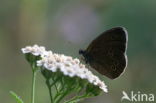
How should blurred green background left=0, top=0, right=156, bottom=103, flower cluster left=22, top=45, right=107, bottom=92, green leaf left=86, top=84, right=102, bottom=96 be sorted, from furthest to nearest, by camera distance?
blurred green background left=0, top=0, right=156, bottom=103 → green leaf left=86, top=84, right=102, bottom=96 → flower cluster left=22, top=45, right=107, bottom=92

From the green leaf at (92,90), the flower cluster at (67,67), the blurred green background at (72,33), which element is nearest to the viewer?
the flower cluster at (67,67)

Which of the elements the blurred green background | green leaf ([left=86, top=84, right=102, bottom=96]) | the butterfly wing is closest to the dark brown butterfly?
the butterfly wing

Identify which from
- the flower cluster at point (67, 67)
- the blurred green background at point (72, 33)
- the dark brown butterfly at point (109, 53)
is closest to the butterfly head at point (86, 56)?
the dark brown butterfly at point (109, 53)

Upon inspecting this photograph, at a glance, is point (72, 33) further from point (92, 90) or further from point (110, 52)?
point (92, 90)

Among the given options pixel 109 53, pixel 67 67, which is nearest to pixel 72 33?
pixel 109 53

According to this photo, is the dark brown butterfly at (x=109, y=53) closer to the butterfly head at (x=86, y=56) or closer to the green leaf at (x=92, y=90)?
the butterfly head at (x=86, y=56)

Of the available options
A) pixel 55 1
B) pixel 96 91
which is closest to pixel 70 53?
pixel 55 1

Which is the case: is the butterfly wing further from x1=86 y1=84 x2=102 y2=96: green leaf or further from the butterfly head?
x1=86 y1=84 x2=102 y2=96: green leaf
